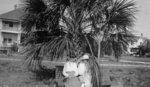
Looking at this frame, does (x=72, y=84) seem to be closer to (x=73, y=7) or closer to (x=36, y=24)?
(x=73, y=7)

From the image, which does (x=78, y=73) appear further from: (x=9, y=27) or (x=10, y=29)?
(x=9, y=27)

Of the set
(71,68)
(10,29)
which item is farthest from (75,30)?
(10,29)

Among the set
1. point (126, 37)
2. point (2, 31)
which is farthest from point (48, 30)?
point (2, 31)

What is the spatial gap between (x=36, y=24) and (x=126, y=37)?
2899 millimetres

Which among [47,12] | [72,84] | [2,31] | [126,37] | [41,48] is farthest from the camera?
[2,31]

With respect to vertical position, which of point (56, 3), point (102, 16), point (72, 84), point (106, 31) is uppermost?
point (56, 3)

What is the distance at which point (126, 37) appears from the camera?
5.80m

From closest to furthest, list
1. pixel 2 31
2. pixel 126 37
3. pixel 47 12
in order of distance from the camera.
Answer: pixel 47 12, pixel 126 37, pixel 2 31

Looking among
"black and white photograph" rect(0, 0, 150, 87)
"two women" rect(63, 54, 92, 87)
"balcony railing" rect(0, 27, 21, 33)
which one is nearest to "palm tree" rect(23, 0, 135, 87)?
"black and white photograph" rect(0, 0, 150, 87)

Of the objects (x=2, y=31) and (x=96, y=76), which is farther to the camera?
(x=2, y=31)

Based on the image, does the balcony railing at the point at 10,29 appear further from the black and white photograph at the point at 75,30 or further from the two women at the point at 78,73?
the two women at the point at 78,73

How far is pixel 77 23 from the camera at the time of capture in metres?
5.22

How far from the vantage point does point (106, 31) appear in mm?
5711

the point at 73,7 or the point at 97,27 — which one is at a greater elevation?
the point at 73,7
